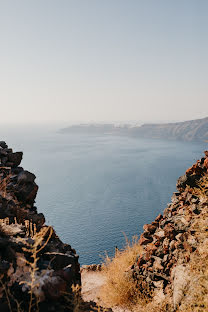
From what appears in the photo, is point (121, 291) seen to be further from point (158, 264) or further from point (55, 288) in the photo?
point (55, 288)

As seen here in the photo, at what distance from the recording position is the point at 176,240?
32.3 feet

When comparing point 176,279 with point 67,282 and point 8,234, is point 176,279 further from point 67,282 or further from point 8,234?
point 8,234

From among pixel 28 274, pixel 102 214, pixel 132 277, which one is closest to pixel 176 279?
pixel 132 277

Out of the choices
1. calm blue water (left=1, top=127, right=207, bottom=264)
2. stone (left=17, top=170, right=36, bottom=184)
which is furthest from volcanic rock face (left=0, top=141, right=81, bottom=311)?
calm blue water (left=1, top=127, right=207, bottom=264)

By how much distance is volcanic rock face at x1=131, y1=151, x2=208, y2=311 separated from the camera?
8539 mm

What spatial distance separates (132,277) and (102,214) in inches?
2468

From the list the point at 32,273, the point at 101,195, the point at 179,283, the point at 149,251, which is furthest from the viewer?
the point at 101,195

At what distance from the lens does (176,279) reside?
26.9 feet

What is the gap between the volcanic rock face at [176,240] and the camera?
854 centimetres

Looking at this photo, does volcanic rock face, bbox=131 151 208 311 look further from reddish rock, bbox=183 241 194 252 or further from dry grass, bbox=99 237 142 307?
dry grass, bbox=99 237 142 307

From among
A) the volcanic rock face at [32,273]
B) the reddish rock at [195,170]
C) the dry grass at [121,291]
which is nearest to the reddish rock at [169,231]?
the reddish rock at [195,170]

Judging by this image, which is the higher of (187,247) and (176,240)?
(187,247)

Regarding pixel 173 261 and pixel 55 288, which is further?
pixel 173 261

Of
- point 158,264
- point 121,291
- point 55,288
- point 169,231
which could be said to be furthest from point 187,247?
point 55,288
